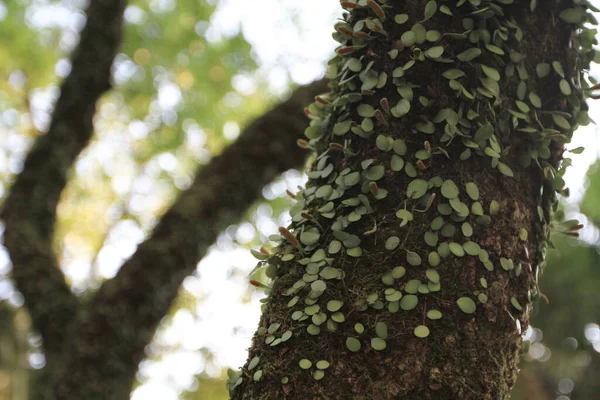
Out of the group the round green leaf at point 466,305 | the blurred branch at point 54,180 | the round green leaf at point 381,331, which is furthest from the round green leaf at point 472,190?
the blurred branch at point 54,180

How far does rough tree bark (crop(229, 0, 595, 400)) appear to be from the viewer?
1145mm

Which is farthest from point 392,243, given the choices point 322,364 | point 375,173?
point 322,364

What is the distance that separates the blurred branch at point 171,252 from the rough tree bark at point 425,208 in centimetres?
242

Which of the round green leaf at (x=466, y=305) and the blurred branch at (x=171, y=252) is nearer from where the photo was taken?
the round green leaf at (x=466, y=305)

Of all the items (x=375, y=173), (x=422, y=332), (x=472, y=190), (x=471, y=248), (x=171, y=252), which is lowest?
(x=422, y=332)

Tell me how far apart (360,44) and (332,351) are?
77 cm

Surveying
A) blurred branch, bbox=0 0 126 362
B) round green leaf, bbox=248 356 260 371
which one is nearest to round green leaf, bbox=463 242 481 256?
round green leaf, bbox=248 356 260 371

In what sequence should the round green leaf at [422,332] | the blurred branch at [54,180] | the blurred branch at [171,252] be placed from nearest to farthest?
the round green leaf at [422,332], the blurred branch at [171,252], the blurred branch at [54,180]

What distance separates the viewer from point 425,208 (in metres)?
1.21

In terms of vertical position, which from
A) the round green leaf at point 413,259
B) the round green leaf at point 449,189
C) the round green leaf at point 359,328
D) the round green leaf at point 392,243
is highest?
the round green leaf at point 449,189

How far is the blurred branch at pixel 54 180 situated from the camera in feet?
13.0

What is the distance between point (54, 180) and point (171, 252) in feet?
4.86

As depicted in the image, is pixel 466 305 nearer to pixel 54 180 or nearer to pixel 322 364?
pixel 322 364

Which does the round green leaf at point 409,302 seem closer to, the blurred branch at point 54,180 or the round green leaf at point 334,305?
the round green leaf at point 334,305
